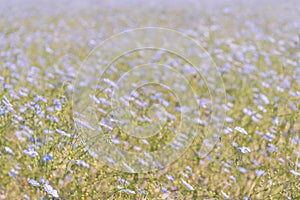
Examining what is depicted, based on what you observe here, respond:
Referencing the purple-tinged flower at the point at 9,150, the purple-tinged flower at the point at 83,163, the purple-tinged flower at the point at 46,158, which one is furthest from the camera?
the purple-tinged flower at the point at 9,150

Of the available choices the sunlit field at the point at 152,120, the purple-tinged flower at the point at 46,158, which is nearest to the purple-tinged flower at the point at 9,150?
the sunlit field at the point at 152,120

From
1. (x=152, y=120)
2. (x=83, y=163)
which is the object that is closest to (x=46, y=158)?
(x=83, y=163)

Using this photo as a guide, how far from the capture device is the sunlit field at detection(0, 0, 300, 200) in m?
3.00

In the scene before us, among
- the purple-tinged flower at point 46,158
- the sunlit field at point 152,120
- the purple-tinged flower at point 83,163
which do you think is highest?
the purple-tinged flower at point 46,158

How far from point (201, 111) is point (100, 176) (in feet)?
5.46

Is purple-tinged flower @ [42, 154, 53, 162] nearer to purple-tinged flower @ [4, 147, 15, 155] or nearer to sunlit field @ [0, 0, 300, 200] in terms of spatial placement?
sunlit field @ [0, 0, 300, 200]

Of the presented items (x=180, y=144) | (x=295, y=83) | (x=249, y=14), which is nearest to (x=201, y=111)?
(x=180, y=144)

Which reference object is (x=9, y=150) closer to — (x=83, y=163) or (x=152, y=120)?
(x=83, y=163)

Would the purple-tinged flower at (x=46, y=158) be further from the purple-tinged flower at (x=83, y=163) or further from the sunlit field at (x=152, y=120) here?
the purple-tinged flower at (x=83, y=163)

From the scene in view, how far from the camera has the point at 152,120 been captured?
387cm

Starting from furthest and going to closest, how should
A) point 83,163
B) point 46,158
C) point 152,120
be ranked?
point 152,120 → point 83,163 → point 46,158

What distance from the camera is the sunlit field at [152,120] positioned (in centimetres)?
300

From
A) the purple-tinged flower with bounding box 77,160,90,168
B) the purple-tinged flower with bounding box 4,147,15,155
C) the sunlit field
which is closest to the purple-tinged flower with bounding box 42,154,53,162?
the sunlit field

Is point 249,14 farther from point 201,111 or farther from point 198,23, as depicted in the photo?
point 201,111
